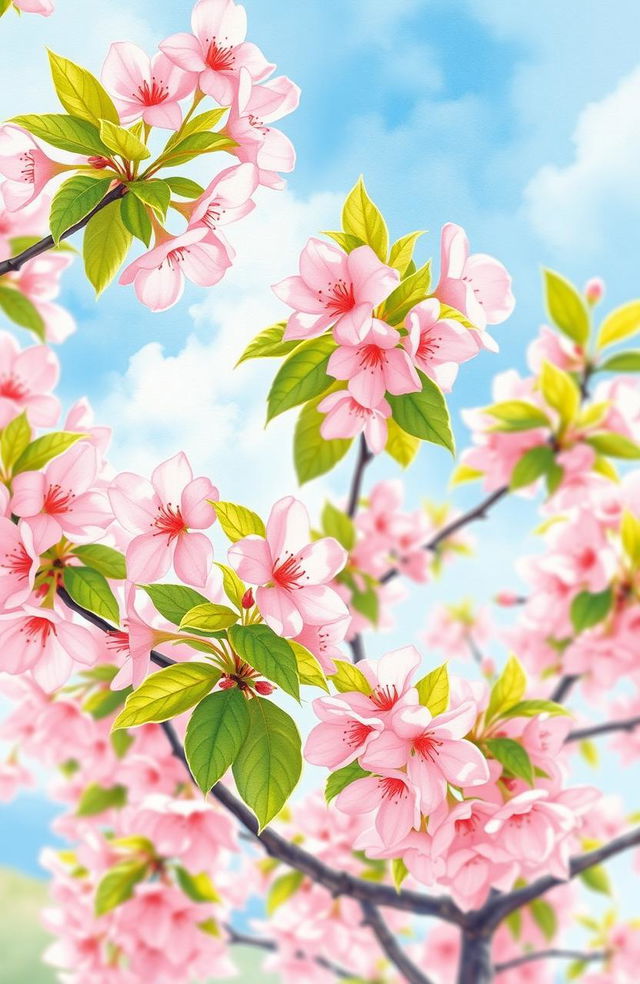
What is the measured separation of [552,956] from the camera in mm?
2021

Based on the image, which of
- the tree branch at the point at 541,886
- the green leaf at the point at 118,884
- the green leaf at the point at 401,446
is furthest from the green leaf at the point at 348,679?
the green leaf at the point at 118,884

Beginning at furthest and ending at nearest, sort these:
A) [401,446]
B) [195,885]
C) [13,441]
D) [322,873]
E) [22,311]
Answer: [195,885] < [22,311] < [322,873] < [401,446] < [13,441]

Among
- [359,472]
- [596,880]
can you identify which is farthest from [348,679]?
[596,880]

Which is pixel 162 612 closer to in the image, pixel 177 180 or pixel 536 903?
pixel 177 180

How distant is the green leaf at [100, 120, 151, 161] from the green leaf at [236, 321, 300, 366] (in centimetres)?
20

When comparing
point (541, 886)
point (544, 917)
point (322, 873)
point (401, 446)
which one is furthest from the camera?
point (544, 917)

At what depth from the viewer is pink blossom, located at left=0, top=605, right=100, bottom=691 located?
0.86 metres

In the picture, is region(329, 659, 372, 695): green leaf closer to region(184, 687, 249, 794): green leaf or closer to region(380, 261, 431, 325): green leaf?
region(184, 687, 249, 794): green leaf

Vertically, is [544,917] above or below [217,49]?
below

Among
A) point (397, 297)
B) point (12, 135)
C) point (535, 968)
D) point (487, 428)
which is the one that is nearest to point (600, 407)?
point (487, 428)

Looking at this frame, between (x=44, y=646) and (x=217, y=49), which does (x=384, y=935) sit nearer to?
(x=44, y=646)

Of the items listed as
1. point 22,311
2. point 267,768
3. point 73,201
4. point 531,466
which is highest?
point 22,311

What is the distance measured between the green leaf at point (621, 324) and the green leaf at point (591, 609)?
48 cm

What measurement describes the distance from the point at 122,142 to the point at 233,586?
0.40m
